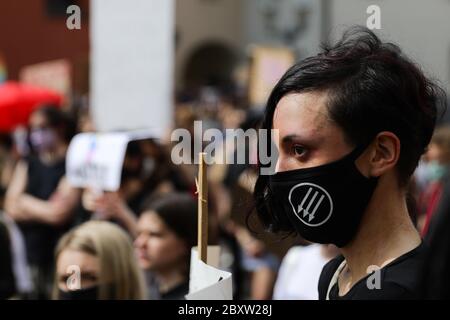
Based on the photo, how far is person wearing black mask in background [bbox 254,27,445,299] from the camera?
184cm

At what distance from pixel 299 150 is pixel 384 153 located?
0.17m

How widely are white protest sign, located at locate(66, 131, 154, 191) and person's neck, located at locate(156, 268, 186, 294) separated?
1.53m

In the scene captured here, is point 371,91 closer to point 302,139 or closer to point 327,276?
point 302,139

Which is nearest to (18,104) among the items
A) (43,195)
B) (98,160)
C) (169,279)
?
(43,195)

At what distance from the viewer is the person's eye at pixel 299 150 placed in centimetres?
188

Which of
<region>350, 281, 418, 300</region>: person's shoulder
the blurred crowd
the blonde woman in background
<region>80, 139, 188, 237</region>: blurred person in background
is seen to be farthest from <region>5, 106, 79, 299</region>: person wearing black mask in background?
<region>350, 281, 418, 300</region>: person's shoulder

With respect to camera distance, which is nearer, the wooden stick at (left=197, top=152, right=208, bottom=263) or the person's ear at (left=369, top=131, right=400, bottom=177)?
the person's ear at (left=369, top=131, right=400, bottom=177)

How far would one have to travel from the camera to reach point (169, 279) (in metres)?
3.86

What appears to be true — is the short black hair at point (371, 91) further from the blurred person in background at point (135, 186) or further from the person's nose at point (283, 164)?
the blurred person in background at point (135, 186)

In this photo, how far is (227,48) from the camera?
29.3m

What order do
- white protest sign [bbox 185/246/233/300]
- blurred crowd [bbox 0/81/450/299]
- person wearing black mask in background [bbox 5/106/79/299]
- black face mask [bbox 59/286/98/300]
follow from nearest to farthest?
white protest sign [bbox 185/246/233/300], black face mask [bbox 59/286/98/300], blurred crowd [bbox 0/81/450/299], person wearing black mask in background [bbox 5/106/79/299]

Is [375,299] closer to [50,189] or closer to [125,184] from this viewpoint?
[125,184]

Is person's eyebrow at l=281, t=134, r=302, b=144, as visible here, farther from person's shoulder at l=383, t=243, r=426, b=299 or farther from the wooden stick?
person's shoulder at l=383, t=243, r=426, b=299

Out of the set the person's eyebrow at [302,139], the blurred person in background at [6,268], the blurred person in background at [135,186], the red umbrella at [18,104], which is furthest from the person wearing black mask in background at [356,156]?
the red umbrella at [18,104]
